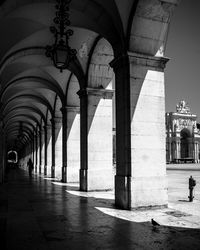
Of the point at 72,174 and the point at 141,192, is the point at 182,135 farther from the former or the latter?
the point at 141,192

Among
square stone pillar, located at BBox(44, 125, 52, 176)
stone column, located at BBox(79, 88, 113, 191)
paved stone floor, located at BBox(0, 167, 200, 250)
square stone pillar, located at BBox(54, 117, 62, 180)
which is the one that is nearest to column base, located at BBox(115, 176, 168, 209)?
paved stone floor, located at BBox(0, 167, 200, 250)

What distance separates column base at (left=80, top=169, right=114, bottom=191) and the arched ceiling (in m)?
4.13

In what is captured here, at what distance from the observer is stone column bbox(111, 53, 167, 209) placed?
9009 millimetres

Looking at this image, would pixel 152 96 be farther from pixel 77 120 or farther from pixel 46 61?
pixel 77 120

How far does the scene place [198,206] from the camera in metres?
9.11

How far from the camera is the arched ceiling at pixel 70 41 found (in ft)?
31.1

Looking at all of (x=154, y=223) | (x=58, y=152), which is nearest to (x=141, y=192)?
(x=154, y=223)

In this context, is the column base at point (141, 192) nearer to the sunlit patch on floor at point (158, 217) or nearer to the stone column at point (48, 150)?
the sunlit patch on floor at point (158, 217)

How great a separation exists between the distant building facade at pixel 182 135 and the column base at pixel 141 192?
79.7m

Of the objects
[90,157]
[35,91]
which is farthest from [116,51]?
[35,91]

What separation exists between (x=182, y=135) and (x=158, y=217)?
90.0m

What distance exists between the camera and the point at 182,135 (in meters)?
93.9

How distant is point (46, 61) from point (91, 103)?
3907mm

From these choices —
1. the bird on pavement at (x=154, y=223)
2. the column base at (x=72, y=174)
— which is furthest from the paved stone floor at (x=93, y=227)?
the column base at (x=72, y=174)
